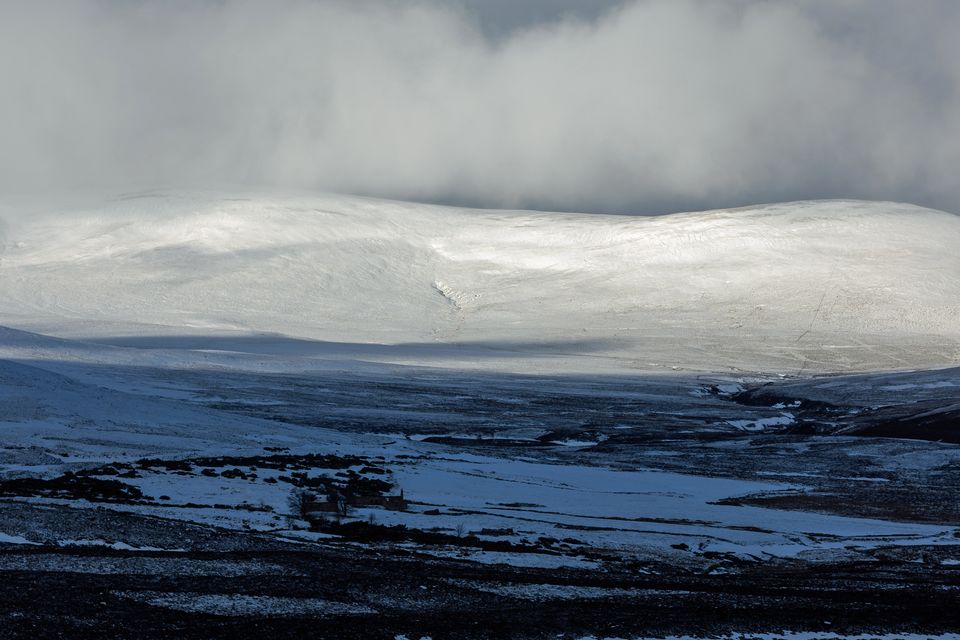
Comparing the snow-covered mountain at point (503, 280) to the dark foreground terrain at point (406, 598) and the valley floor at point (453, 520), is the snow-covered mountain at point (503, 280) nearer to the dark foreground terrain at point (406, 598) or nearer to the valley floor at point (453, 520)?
the valley floor at point (453, 520)

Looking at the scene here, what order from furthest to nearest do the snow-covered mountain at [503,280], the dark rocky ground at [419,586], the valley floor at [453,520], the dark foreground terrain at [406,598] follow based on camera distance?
→ the snow-covered mountain at [503,280] → the valley floor at [453,520] → the dark rocky ground at [419,586] → the dark foreground terrain at [406,598]

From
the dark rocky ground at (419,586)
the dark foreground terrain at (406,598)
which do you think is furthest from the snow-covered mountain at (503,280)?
the dark foreground terrain at (406,598)

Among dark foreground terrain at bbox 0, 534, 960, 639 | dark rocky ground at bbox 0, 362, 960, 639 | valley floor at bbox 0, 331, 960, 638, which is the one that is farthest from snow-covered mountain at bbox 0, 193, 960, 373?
dark foreground terrain at bbox 0, 534, 960, 639

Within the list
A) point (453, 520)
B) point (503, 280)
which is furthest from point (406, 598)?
point (503, 280)

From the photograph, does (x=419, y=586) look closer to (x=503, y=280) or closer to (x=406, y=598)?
(x=406, y=598)

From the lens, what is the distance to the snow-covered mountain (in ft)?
321

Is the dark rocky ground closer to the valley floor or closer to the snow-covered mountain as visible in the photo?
the valley floor

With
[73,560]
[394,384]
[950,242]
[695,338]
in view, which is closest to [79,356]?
[394,384]

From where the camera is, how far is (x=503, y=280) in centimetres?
12688

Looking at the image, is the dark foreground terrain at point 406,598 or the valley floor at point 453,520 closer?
the dark foreground terrain at point 406,598

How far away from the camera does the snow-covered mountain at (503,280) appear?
97.8 meters

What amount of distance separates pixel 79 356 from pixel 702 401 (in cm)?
3211

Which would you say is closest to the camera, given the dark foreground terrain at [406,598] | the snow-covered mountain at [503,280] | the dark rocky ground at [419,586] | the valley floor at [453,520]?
the dark foreground terrain at [406,598]

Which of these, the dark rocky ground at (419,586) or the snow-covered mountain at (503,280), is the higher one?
the snow-covered mountain at (503,280)
